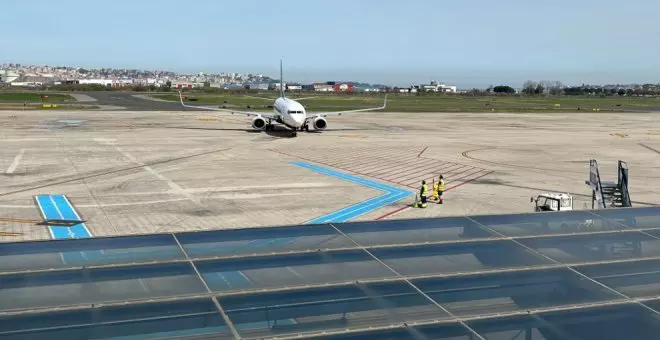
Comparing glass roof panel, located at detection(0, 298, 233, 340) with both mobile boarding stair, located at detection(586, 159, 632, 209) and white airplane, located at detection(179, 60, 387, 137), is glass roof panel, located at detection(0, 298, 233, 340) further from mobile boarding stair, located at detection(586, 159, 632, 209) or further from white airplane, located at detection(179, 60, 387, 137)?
white airplane, located at detection(179, 60, 387, 137)

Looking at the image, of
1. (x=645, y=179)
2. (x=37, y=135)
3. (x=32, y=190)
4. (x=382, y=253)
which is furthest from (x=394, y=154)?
(x=382, y=253)

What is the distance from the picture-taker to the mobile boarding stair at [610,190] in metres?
27.5

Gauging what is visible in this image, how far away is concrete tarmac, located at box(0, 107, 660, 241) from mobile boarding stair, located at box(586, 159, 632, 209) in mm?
4264

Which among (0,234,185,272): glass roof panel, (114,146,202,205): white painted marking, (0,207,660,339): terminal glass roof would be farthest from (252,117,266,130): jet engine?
(0,234,185,272): glass roof panel

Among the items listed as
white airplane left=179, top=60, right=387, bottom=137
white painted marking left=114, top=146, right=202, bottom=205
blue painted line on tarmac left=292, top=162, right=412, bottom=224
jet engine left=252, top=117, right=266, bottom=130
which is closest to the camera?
blue painted line on tarmac left=292, top=162, right=412, bottom=224

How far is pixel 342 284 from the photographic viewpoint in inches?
427

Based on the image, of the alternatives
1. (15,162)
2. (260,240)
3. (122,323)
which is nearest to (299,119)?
(15,162)

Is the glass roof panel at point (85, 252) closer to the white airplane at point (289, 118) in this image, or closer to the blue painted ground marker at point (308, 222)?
the blue painted ground marker at point (308, 222)

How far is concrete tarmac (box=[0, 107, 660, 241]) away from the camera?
31516 mm

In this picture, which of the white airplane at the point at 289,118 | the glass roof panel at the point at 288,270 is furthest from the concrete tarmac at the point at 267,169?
the glass roof panel at the point at 288,270

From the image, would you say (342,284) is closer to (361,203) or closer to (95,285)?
(95,285)

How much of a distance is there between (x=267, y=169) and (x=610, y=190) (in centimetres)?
2484

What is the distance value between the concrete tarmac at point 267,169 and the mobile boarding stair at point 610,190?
168 inches

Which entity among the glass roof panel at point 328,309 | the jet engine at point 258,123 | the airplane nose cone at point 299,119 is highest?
the glass roof panel at point 328,309
